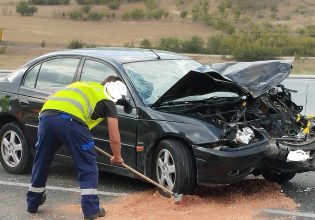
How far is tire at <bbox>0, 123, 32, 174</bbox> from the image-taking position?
22.5 ft

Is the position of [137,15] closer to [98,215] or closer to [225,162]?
Answer: [225,162]

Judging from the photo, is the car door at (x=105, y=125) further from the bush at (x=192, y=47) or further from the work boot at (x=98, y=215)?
the bush at (x=192, y=47)

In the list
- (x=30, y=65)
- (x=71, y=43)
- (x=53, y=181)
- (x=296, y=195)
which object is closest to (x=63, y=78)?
(x=30, y=65)

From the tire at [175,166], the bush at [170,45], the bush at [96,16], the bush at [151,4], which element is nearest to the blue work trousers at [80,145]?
the tire at [175,166]

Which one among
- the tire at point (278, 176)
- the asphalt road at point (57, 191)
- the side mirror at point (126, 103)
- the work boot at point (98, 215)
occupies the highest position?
the side mirror at point (126, 103)

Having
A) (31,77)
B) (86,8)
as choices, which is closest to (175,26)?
(86,8)

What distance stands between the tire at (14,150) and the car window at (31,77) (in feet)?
1.75

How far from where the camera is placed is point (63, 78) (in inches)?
259

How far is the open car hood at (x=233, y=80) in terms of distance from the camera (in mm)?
5824

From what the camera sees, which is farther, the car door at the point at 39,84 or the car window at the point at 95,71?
the car door at the point at 39,84

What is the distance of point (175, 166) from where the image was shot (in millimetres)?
5461

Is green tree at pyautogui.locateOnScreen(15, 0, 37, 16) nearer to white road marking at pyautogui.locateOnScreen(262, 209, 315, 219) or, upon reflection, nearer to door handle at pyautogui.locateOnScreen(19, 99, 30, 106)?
door handle at pyautogui.locateOnScreen(19, 99, 30, 106)

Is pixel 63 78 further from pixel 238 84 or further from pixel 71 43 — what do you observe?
pixel 71 43

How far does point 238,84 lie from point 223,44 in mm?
23289
